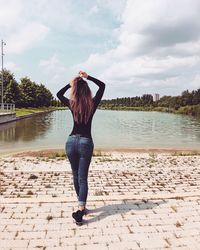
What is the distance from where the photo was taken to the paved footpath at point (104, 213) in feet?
11.8

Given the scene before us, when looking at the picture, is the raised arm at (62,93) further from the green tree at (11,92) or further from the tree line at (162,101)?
the tree line at (162,101)

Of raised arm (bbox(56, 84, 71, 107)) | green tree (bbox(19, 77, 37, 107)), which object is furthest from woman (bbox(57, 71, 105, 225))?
green tree (bbox(19, 77, 37, 107))

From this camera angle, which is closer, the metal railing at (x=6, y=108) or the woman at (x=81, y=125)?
the woman at (x=81, y=125)

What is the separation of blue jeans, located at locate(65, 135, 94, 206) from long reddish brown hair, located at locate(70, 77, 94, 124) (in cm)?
27

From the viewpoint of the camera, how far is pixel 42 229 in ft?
12.8

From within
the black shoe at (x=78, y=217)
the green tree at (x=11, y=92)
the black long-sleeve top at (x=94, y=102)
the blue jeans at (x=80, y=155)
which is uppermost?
the green tree at (x=11, y=92)

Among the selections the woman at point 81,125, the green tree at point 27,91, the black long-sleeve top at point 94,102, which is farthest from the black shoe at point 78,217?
the green tree at point 27,91

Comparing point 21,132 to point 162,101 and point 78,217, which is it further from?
point 162,101

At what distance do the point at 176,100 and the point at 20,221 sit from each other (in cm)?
12231

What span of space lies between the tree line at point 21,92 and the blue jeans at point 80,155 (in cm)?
5134

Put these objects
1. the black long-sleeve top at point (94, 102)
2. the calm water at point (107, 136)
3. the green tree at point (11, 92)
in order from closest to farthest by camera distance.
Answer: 1. the black long-sleeve top at point (94, 102)
2. the calm water at point (107, 136)
3. the green tree at point (11, 92)

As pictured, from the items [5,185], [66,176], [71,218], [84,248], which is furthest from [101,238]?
[66,176]

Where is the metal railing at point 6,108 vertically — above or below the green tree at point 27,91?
below

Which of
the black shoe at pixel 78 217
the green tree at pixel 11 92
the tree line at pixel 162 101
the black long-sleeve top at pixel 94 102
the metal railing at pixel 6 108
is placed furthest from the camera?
the tree line at pixel 162 101
